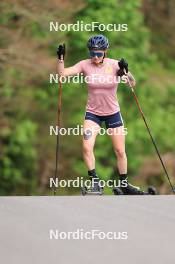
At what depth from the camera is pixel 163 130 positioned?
4044 centimetres

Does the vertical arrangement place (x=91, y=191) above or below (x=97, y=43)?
below

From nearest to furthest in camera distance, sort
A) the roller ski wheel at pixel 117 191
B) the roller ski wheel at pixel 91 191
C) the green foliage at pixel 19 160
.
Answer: the roller ski wheel at pixel 91 191 → the roller ski wheel at pixel 117 191 → the green foliage at pixel 19 160

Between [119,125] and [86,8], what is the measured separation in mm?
17016

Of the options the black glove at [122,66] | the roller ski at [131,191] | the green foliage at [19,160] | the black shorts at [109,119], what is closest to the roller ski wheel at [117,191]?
the roller ski at [131,191]

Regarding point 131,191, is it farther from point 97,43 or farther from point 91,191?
point 97,43

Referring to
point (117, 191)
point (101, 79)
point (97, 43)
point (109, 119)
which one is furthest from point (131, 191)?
point (97, 43)

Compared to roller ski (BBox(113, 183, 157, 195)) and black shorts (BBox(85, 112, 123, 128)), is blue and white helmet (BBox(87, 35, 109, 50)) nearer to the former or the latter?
black shorts (BBox(85, 112, 123, 128))

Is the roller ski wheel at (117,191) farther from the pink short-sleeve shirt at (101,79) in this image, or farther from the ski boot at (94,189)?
the pink short-sleeve shirt at (101,79)
